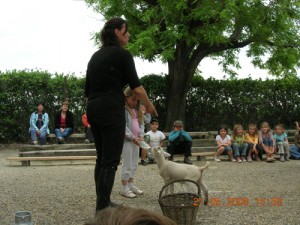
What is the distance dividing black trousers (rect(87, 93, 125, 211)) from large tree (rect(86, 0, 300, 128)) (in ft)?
26.3

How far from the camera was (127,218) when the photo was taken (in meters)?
1.33

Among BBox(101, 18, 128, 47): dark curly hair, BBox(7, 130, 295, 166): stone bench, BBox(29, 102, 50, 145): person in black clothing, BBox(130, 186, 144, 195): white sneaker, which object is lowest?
BBox(130, 186, 144, 195): white sneaker

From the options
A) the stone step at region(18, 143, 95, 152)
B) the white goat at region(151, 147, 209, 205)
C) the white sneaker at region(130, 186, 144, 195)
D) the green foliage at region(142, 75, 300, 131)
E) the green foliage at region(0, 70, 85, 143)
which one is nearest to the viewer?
the white goat at region(151, 147, 209, 205)

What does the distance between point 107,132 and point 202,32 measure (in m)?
8.78

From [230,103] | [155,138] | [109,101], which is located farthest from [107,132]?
[230,103]

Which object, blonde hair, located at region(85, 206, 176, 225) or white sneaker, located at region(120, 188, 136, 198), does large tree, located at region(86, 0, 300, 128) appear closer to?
white sneaker, located at region(120, 188, 136, 198)

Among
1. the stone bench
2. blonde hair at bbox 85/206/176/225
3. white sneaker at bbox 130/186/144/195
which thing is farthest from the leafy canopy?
blonde hair at bbox 85/206/176/225

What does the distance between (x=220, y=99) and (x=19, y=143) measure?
698cm

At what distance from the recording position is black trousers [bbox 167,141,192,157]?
447 inches

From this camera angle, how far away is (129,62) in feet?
14.8

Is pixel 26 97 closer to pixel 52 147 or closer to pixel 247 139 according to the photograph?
pixel 52 147

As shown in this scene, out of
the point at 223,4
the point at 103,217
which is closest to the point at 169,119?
the point at 223,4

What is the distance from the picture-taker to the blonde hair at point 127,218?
133 cm

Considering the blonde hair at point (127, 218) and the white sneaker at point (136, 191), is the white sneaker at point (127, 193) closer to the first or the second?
the white sneaker at point (136, 191)
